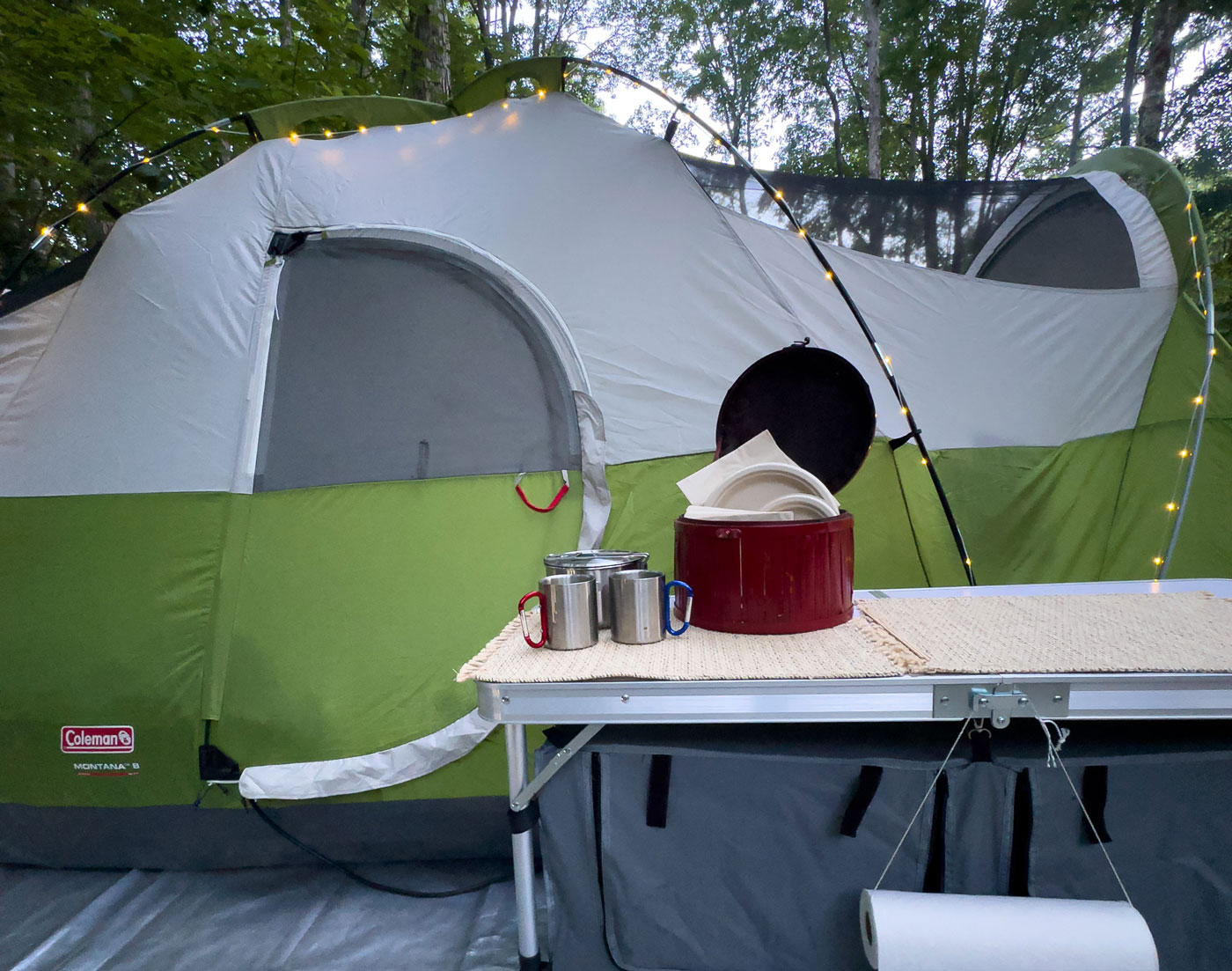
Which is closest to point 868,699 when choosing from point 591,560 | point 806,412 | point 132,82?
point 591,560

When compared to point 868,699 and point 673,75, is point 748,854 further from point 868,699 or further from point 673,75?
point 673,75

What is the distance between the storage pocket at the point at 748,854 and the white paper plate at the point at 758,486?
45 cm

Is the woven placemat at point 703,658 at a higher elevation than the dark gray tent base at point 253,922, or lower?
higher

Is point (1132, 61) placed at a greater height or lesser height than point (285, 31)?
greater

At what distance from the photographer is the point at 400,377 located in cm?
175

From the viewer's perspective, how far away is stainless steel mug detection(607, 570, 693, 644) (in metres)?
1.08

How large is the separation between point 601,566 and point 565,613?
126 mm

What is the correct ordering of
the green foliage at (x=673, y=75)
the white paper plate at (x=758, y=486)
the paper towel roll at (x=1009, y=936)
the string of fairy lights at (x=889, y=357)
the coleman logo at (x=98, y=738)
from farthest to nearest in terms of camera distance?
the green foliage at (x=673, y=75) < the string of fairy lights at (x=889, y=357) < the coleman logo at (x=98, y=738) < the white paper plate at (x=758, y=486) < the paper towel roll at (x=1009, y=936)

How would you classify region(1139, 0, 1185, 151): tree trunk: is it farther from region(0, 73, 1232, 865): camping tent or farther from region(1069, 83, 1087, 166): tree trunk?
region(1069, 83, 1087, 166): tree trunk

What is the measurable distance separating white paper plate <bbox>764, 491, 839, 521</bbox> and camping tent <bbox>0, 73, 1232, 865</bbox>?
600 millimetres

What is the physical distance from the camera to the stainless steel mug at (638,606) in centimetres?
108

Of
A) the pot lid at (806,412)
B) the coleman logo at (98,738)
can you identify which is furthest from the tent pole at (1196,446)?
the coleman logo at (98,738)

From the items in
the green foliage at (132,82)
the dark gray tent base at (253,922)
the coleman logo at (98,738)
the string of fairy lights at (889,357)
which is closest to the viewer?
the dark gray tent base at (253,922)

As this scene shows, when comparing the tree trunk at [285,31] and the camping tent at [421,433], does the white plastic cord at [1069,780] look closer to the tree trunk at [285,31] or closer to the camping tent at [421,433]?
the camping tent at [421,433]
